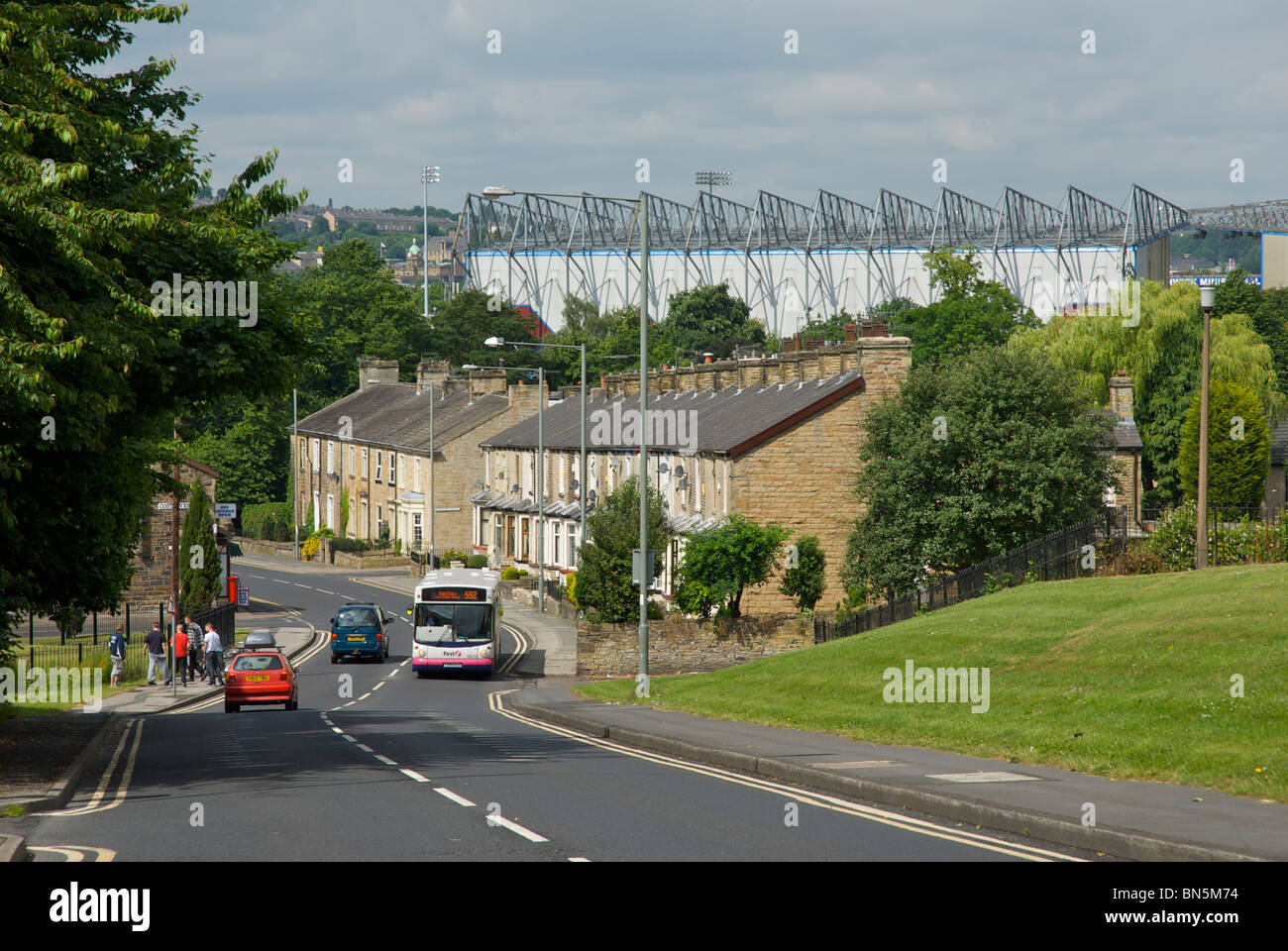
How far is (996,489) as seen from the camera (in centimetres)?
3912

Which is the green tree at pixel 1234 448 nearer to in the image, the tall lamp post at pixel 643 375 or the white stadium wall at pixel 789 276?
the tall lamp post at pixel 643 375

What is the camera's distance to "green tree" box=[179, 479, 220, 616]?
55.5m

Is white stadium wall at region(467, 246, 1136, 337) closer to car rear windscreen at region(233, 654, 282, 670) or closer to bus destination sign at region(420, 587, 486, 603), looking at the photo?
bus destination sign at region(420, 587, 486, 603)

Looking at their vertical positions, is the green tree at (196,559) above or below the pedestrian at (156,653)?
above

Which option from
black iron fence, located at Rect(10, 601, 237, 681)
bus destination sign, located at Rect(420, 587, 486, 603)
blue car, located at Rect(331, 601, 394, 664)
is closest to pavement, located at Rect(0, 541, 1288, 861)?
bus destination sign, located at Rect(420, 587, 486, 603)

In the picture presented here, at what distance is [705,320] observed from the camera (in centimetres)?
14212

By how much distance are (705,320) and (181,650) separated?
344 feet

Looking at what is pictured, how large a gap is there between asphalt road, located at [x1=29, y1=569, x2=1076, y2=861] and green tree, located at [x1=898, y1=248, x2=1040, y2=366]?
70050mm

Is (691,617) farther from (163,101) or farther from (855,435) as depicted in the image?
(163,101)

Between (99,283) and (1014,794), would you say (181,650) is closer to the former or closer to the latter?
(99,283)

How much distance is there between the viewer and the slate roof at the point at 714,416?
48031 mm

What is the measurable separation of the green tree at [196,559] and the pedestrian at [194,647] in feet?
33.0

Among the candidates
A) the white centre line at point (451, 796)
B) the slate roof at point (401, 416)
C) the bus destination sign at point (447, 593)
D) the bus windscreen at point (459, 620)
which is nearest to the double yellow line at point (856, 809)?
the white centre line at point (451, 796)

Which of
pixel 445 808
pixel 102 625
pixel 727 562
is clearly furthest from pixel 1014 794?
pixel 102 625
